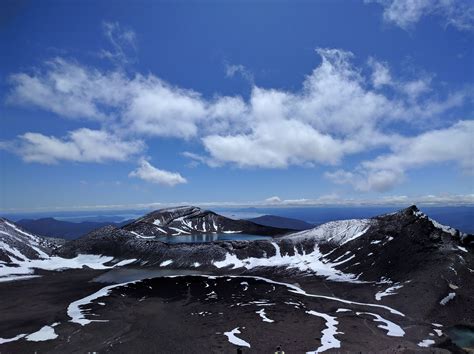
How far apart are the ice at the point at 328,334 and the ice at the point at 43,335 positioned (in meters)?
49.1

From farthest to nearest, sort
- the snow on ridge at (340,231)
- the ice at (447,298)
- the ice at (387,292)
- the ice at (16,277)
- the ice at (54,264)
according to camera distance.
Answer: the snow on ridge at (340,231)
the ice at (54,264)
the ice at (16,277)
the ice at (387,292)
the ice at (447,298)

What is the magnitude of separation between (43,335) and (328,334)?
5441cm

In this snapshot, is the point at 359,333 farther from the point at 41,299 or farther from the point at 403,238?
the point at 41,299

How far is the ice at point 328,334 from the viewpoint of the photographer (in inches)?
2323

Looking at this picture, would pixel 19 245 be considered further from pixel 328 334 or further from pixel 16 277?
pixel 328 334

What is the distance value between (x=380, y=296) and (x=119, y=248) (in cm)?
12946

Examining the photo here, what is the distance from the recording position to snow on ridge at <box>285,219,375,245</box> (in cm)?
14188

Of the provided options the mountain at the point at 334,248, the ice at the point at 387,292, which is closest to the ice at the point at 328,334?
the ice at the point at 387,292

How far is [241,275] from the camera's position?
12950 centimetres

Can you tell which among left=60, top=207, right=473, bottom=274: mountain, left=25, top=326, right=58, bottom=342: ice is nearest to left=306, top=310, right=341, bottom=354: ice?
left=60, top=207, right=473, bottom=274: mountain

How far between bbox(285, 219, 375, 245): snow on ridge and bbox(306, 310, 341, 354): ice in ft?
222

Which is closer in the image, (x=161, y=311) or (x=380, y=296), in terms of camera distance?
(x=161, y=311)

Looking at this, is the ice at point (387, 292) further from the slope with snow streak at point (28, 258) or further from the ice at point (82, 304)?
the slope with snow streak at point (28, 258)

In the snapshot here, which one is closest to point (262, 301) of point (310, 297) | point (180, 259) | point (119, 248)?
point (310, 297)
